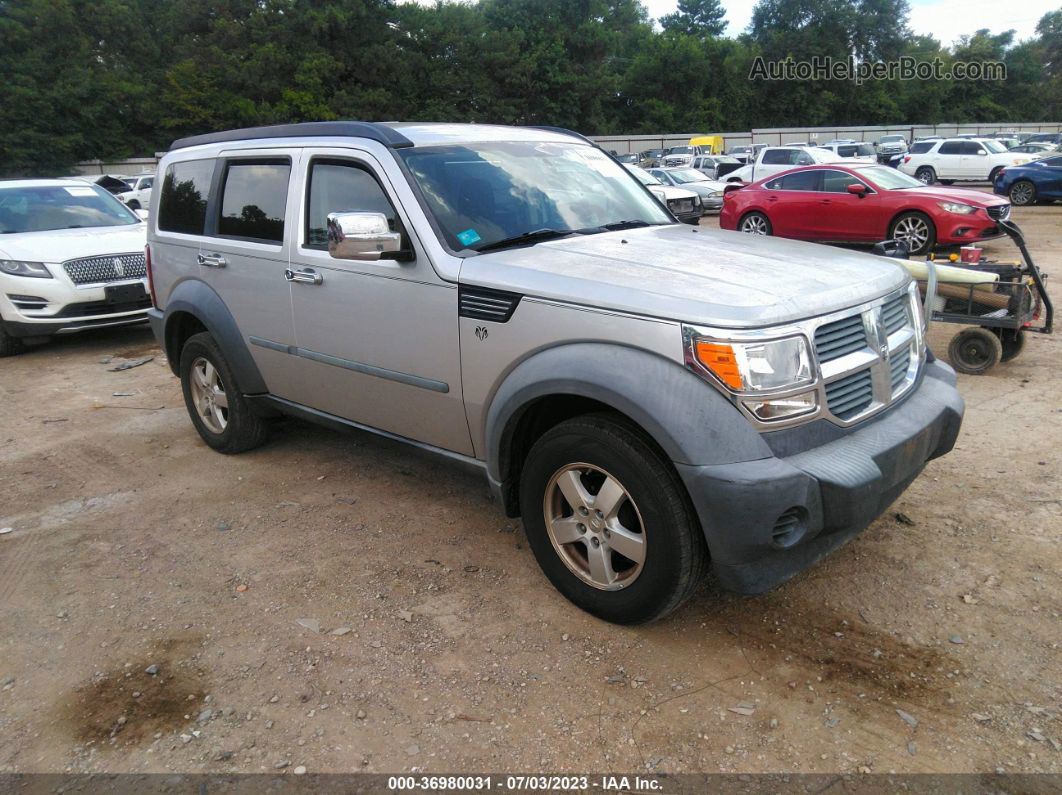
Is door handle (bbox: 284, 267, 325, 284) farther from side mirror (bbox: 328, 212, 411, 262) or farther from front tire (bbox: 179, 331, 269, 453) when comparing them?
front tire (bbox: 179, 331, 269, 453)

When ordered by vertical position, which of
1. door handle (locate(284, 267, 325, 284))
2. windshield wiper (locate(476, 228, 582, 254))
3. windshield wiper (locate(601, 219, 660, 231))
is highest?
windshield wiper (locate(601, 219, 660, 231))

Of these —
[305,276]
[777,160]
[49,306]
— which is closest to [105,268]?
[49,306]

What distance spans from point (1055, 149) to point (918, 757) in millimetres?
34293

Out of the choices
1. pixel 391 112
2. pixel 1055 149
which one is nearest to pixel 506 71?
pixel 391 112

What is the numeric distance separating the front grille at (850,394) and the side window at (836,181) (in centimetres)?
1198

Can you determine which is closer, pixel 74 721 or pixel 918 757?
pixel 918 757

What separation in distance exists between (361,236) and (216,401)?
2.41 meters

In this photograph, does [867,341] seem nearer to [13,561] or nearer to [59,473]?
[13,561]

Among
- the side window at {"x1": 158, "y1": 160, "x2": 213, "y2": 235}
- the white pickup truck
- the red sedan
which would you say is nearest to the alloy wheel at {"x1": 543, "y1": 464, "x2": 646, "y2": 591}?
the side window at {"x1": 158, "y1": 160, "x2": 213, "y2": 235}

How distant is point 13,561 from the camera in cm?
416

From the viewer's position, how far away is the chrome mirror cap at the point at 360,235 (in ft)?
11.4

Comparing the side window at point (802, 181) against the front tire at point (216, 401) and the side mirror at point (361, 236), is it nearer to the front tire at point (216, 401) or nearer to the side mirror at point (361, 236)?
the front tire at point (216, 401)

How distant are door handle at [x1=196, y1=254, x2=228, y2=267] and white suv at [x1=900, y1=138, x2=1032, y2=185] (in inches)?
1049

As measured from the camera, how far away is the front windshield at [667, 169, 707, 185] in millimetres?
23906
